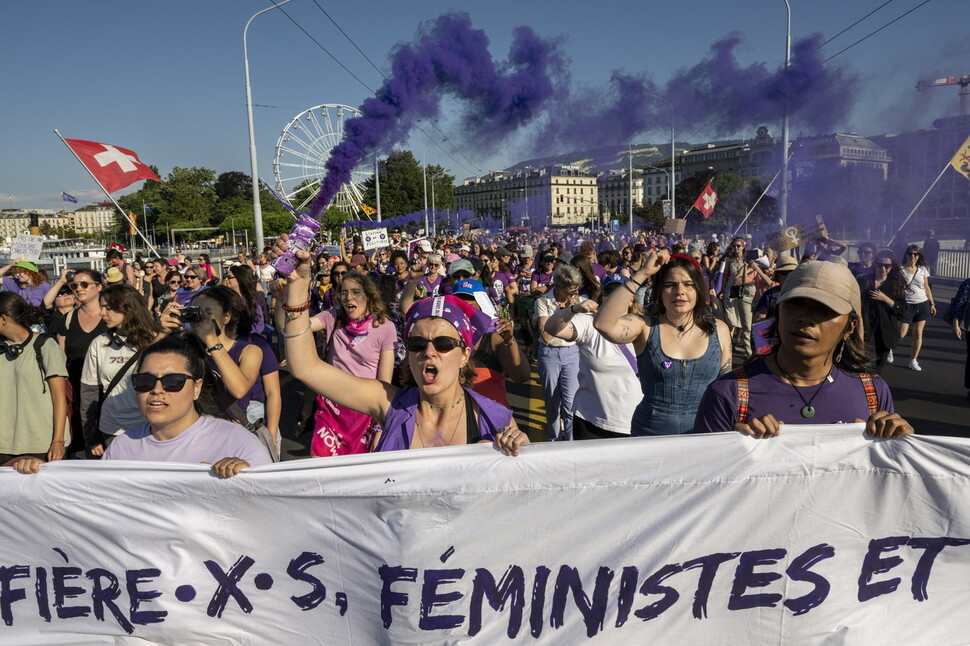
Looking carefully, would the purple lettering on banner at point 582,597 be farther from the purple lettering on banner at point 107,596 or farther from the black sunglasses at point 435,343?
the purple lettering on banner at point 107,596

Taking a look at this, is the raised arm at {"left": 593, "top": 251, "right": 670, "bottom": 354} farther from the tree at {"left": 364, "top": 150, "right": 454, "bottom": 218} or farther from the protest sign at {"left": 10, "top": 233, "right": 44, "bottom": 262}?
the tree at {"left": 364, "top": 150, "right": 454, "bottom": 218}

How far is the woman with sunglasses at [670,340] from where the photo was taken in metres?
3.15

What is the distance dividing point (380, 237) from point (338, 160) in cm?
1311

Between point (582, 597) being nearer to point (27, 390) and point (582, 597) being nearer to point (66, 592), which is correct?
point (66, 592)

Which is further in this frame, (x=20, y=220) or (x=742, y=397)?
(x=20, y=220)

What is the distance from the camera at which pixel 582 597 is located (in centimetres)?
217

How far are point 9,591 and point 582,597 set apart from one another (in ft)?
6.41

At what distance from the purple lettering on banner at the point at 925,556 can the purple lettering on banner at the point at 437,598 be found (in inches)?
55.6

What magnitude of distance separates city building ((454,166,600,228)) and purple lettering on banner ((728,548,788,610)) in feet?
266

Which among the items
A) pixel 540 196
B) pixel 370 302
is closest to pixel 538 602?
pixel 370 302

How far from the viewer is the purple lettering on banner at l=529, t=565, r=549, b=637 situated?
2.17m

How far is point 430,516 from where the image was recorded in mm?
2197

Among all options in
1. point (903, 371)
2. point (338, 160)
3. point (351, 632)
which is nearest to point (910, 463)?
point (351, 632)

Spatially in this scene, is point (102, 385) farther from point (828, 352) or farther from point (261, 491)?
point (828, 352)
